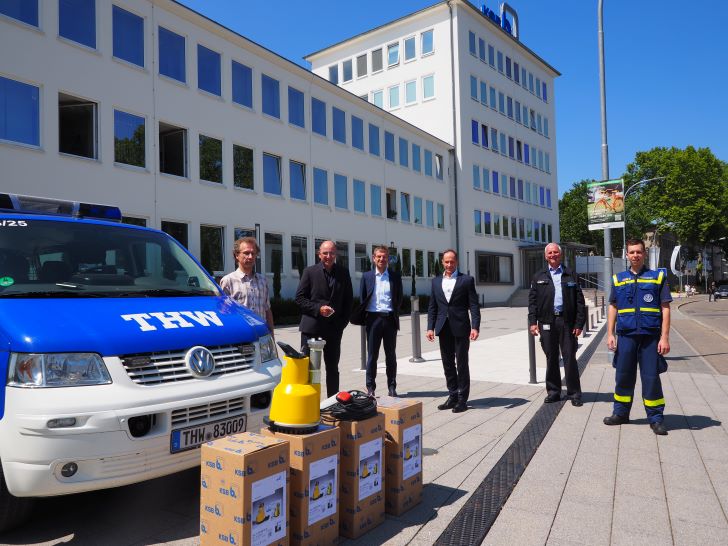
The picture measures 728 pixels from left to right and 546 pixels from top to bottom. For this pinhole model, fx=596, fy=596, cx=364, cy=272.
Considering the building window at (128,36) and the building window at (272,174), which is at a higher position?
the building window at (128,36)

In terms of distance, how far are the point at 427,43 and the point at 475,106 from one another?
5410 mm

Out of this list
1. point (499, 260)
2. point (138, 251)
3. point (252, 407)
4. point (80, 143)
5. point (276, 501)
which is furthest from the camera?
point (499, 260)

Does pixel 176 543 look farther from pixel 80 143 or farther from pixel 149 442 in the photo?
pixel 80 143

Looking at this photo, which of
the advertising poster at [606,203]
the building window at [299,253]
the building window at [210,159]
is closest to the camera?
the advertising poster at [606,203]

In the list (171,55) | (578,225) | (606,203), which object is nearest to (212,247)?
(171,55)

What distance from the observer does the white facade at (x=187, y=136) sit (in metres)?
16.8

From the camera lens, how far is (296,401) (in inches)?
122

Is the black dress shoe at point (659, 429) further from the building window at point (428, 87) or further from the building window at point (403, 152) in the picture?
the building window at point (428, 87)

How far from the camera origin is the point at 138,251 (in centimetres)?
471

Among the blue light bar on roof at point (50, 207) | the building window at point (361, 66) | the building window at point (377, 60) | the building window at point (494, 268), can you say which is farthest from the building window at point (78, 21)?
the building window at point (494, 268)

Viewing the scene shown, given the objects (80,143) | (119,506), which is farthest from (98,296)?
(80,143)

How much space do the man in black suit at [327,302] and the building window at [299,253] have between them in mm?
19989

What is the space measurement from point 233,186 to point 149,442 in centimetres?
2110

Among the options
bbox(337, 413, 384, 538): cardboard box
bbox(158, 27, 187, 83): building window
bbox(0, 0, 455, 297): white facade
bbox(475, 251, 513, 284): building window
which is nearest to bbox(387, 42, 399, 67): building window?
bbox(0, 0, 455, 297): white facade
